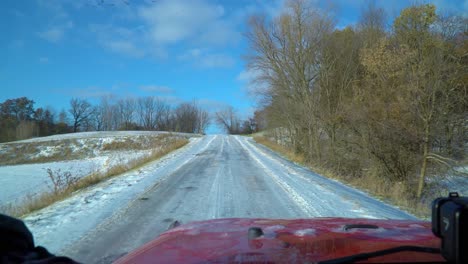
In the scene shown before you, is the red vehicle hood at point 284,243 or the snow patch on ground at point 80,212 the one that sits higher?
the red vehicle hood at point 284,243

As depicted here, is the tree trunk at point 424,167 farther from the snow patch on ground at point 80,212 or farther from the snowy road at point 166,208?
the snow patch on ground at point 80,212

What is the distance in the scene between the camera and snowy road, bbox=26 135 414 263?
558cm

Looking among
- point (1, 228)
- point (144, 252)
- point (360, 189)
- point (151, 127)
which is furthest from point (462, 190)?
point (151, 127)

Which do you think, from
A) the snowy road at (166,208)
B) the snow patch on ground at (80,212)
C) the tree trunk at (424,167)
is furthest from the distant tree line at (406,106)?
the snow patch on ground at (80,212)

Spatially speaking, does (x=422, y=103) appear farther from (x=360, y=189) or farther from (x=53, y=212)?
(x=53, y=212)

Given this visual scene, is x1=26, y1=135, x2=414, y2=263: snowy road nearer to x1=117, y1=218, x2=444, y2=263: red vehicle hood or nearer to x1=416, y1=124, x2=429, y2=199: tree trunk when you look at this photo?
x1=117, y1=218, x2=444, y2=263: red vehicle hood

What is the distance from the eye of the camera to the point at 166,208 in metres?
7.90

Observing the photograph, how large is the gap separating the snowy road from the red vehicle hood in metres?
2.41

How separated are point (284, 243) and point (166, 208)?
575cm

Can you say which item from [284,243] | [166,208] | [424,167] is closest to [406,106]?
[424,167]

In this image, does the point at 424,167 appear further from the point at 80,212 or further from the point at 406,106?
the point at 80,212

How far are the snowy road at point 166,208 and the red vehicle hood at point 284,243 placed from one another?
2409mm

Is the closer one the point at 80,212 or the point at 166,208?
the point at 80,212

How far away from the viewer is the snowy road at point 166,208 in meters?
5.58
